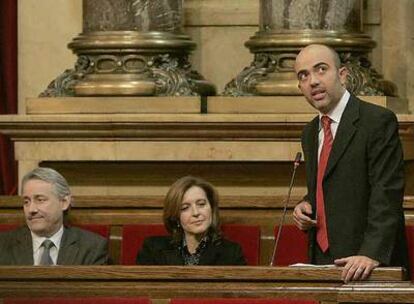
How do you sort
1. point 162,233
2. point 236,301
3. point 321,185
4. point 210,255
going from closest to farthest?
point 236,301 → point 321,185 → point 210,255 → point 162,233

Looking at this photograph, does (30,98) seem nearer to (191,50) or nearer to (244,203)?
(191,50)

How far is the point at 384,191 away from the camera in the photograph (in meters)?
6.29

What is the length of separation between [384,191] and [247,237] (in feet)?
3.88

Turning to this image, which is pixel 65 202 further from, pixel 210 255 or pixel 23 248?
pixel 210 255

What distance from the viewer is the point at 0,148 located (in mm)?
9820

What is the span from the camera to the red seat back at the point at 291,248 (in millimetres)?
7277

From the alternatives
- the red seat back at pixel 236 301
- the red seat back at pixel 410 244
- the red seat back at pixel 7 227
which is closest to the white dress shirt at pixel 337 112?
the red seat back at pixel 410 244

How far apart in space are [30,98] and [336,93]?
2478 mm

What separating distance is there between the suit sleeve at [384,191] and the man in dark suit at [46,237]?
135 centimetres

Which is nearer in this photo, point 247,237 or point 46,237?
point 46,237

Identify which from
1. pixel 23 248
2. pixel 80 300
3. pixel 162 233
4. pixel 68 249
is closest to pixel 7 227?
pixel 23 248

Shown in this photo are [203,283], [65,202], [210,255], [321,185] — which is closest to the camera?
[203,283]

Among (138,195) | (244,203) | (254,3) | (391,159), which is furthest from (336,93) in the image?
(254,3)

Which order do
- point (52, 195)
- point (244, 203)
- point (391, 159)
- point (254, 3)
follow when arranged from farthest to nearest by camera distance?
point (254, 3) < point (244, 203) < point (52, 195) < point (391, 159)
